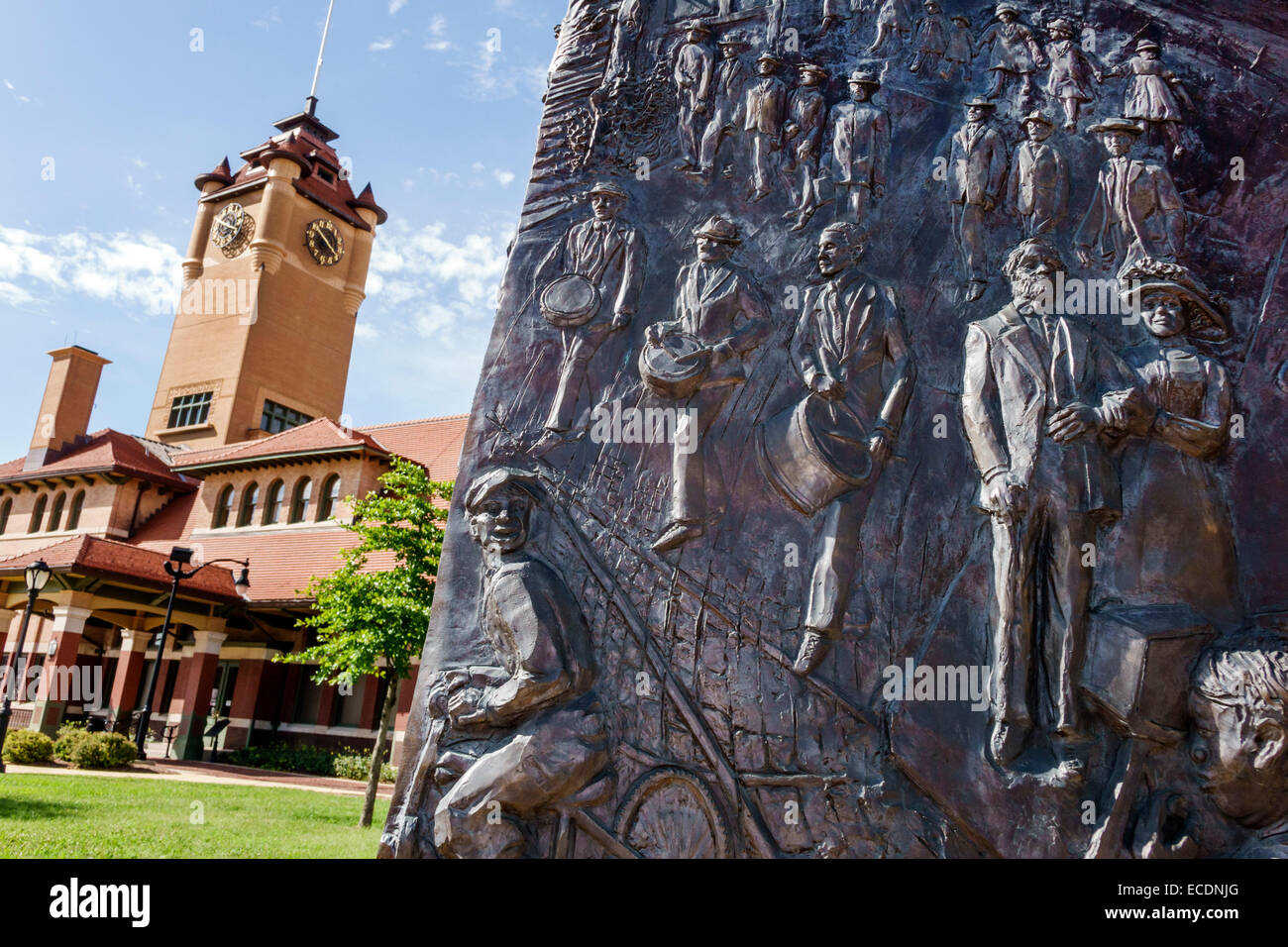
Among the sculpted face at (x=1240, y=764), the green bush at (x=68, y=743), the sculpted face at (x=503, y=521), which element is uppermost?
the sculpted face at (x=503, y=521)

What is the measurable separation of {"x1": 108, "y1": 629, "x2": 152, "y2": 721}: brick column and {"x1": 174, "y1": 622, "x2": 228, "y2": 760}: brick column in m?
1.52

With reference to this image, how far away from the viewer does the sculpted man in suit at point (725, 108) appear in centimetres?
478

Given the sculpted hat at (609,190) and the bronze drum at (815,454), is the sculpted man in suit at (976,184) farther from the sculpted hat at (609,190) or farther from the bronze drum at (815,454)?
the sculpted hat at (609,190)

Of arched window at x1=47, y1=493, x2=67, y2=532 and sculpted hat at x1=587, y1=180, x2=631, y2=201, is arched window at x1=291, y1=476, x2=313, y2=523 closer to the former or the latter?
arched window at x1=47, y1=493, x2=67, y2=532

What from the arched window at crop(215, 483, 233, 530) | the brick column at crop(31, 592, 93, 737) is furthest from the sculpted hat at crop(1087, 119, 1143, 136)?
the arched window at crop(215, 483, 233, 530)

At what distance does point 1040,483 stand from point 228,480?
31612 millimetres

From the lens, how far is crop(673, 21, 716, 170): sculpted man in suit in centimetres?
482

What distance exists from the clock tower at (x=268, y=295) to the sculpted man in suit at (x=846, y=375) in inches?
1579

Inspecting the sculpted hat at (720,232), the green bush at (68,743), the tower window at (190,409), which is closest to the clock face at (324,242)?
the tower window at (190,409)

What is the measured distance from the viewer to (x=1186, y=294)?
4.11 m

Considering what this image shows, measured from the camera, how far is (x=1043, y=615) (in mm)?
3826

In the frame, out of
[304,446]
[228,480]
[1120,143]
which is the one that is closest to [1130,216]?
[1120,143]

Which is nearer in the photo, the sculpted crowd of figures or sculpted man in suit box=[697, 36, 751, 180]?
the sculpted crowd of figures
